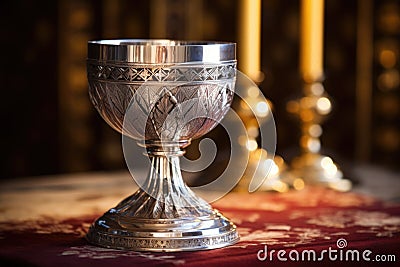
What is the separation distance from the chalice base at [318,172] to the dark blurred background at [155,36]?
2.56ft

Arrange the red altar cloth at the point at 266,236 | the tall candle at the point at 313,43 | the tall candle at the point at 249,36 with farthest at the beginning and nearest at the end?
1. the tall candle at the point at 313,43
2. the tall candle at the point at 249,36
3. the red altar cloth at the point at 266,236

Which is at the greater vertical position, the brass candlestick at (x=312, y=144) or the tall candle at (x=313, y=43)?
the tall candle at (x=313, y=43)

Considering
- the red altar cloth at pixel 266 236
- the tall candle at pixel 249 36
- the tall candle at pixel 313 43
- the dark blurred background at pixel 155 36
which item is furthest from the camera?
the dark blurred background at pixel 155 36

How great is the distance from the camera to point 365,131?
2928mm

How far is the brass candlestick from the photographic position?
203 cm

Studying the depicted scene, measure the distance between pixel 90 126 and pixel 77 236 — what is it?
60.1 inches

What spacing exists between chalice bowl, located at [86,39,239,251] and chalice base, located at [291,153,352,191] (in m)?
0.58

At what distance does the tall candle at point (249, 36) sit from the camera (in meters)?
1.94

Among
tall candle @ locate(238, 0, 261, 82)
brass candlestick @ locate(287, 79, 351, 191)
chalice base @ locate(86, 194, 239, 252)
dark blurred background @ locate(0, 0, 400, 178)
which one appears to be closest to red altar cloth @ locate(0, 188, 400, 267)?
chalice base @ locate(86, 194, 239, 252)

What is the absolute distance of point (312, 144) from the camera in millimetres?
2090

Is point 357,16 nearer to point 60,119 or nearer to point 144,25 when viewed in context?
point 144,25

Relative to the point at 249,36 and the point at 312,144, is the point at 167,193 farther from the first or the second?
the point at 312,144

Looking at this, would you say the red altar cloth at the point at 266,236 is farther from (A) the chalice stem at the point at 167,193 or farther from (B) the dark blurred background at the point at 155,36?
(B) the dark blurred background at the point at 155,36

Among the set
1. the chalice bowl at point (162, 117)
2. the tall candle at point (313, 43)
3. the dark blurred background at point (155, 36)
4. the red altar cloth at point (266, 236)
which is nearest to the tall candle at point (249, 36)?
the tall candle at point (313, 43)
